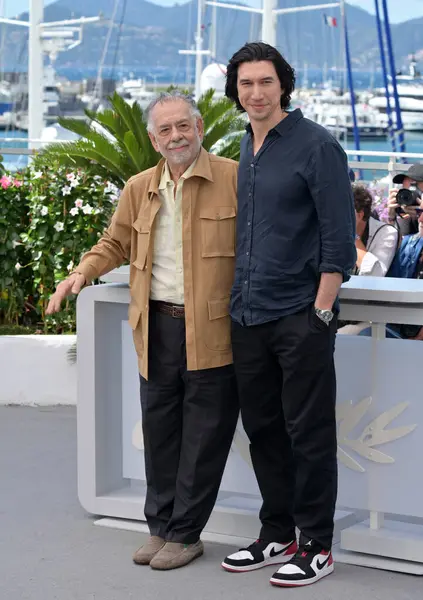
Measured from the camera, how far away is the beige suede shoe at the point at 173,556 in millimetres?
4867

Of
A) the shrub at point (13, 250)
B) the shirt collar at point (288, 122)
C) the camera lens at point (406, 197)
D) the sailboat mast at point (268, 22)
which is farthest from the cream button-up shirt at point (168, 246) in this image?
the sailboat mast at point (268, 22)

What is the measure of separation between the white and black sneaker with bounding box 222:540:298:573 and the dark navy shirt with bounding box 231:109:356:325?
961 mm

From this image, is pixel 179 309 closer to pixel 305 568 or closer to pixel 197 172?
pixel 197 172

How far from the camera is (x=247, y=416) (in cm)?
474

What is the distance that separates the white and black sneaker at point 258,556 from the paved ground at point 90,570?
0.04 m

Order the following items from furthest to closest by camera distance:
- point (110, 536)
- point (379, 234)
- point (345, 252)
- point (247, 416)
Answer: point (379, 234), point (110, 536), point (247, 416), point (345, 252)

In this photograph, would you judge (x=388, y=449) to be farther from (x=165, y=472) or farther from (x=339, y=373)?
(x=165, y=472)

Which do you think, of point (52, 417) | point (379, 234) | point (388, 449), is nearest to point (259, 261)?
point (388, 449)

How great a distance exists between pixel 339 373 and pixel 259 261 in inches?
27.7

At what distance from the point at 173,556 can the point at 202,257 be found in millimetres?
1199

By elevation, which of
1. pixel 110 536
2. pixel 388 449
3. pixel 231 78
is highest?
pixel 231 78

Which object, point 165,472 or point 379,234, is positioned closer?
point 165,472

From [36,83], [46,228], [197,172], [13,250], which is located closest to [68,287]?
[197,172]

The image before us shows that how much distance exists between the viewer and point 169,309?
191 inches
